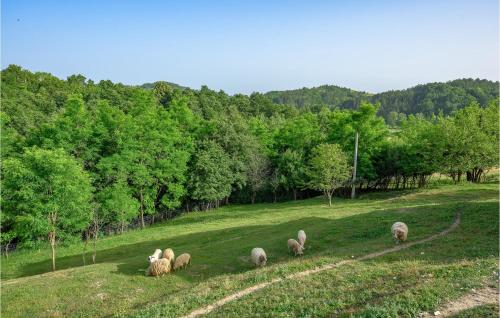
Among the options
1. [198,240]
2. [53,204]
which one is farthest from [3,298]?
[198,240]

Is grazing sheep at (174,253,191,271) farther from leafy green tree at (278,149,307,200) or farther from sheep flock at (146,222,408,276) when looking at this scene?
leafy green tree at (278,149,307,200)

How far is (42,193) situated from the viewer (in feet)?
91.0

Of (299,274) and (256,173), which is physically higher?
(256,173)

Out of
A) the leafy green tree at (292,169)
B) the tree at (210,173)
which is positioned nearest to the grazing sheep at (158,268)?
the tree at (210,173)

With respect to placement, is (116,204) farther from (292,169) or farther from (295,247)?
(292,169)

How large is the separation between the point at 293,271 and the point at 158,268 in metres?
9.19

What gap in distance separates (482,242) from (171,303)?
55.6 feet

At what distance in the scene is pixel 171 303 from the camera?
1509 centimetres

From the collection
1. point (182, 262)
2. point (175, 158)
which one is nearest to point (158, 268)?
point (182, 262)

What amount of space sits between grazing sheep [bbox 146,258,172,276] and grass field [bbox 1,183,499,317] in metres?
0.56

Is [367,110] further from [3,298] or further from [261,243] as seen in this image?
[3,298]

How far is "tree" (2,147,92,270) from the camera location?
2712cm

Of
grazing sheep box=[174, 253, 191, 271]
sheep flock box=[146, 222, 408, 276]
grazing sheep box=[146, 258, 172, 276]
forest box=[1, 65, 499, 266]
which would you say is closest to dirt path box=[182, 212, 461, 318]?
sheep flock box=[146, 222, 408, 276]

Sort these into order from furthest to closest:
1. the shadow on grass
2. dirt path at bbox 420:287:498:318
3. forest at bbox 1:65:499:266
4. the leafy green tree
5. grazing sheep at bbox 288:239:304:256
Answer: the leafy green tree < forest at bbox 1:65:499:266 < grazing sheep at bbox 288:239:304:256 < the shadow on grass < dirt path at bbox 420:287:498:318
